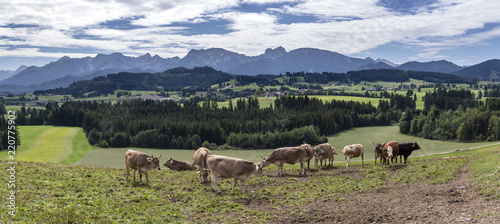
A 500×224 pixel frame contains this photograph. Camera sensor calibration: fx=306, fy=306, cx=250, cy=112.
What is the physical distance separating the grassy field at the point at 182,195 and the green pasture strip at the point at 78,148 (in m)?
60.2

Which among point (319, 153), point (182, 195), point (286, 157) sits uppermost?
point (286, 157)

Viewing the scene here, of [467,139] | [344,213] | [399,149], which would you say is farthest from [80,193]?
[467,139]

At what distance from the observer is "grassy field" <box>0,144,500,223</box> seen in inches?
656

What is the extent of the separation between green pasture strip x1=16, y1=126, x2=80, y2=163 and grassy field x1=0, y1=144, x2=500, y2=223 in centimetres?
6256

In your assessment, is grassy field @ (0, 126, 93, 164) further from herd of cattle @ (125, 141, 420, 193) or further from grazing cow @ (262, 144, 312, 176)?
grazing cow @ (262, 144, 312, 176)

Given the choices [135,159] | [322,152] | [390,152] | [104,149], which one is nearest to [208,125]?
[104,149]

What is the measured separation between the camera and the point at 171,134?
357 ft

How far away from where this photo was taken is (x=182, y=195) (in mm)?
21516

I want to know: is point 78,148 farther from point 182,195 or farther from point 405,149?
point 405,149

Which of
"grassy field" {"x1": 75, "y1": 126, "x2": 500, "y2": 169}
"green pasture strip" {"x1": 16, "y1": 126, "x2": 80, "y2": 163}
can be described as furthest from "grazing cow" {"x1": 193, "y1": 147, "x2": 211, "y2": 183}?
"green pasture strip" {"x1": 16, "y1": 126, "x2": 80, "y2": 163}

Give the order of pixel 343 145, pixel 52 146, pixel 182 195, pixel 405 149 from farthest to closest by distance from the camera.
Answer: pixel 343 145, pixel 52 146, pixel 405 149, pixel 182 195

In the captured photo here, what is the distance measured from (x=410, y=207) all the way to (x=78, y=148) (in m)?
103

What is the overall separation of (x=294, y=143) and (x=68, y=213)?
92329mm

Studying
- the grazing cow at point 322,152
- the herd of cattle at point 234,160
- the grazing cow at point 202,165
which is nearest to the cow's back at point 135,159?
the herd of cattle at point 234,160
